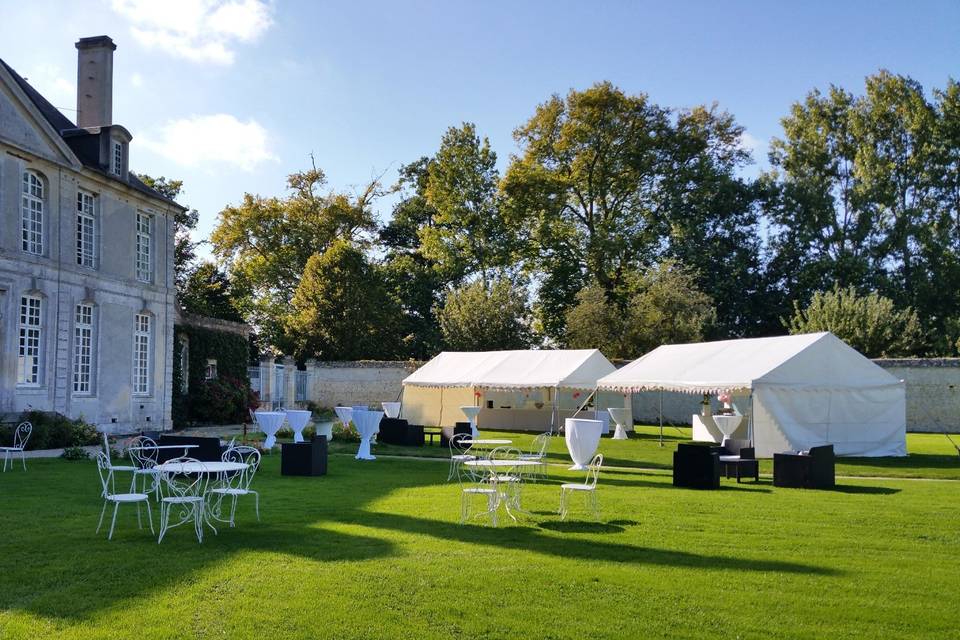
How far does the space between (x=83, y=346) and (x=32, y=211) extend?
3.35 m

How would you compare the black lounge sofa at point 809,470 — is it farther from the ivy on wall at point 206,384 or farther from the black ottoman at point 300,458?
the ivy on wall at point 206,384

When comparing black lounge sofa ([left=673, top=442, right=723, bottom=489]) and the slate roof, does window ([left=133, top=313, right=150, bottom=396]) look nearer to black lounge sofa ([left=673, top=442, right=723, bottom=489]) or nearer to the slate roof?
the slate roof

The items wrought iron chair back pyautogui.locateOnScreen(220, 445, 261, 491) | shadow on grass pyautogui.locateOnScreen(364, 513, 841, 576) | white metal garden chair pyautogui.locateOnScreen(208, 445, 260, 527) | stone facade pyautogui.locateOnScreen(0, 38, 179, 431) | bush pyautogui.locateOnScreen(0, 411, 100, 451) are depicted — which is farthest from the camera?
stone facade pyautogui.locateOnScreen(0, 38, 179, 431)

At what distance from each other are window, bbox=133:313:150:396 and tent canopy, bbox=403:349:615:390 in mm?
6975

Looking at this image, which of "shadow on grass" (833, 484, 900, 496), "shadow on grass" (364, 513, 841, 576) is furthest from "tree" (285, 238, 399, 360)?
"shadow on grass" (364, 513, 841, 576)

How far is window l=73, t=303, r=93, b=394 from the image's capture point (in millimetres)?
19234

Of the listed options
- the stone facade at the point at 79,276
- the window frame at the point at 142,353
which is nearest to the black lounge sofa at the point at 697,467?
the stone facade at the point at 79,276

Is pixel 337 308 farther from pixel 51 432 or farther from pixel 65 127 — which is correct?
pixel 51 432

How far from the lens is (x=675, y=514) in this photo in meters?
8.70

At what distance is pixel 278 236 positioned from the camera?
3925 cm

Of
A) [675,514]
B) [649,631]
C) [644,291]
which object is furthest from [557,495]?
[644,291]

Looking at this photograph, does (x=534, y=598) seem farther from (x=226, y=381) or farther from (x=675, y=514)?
(x=226, y=381)

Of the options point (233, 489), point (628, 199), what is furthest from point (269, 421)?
point (628, 199)

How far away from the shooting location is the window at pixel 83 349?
757 inches
